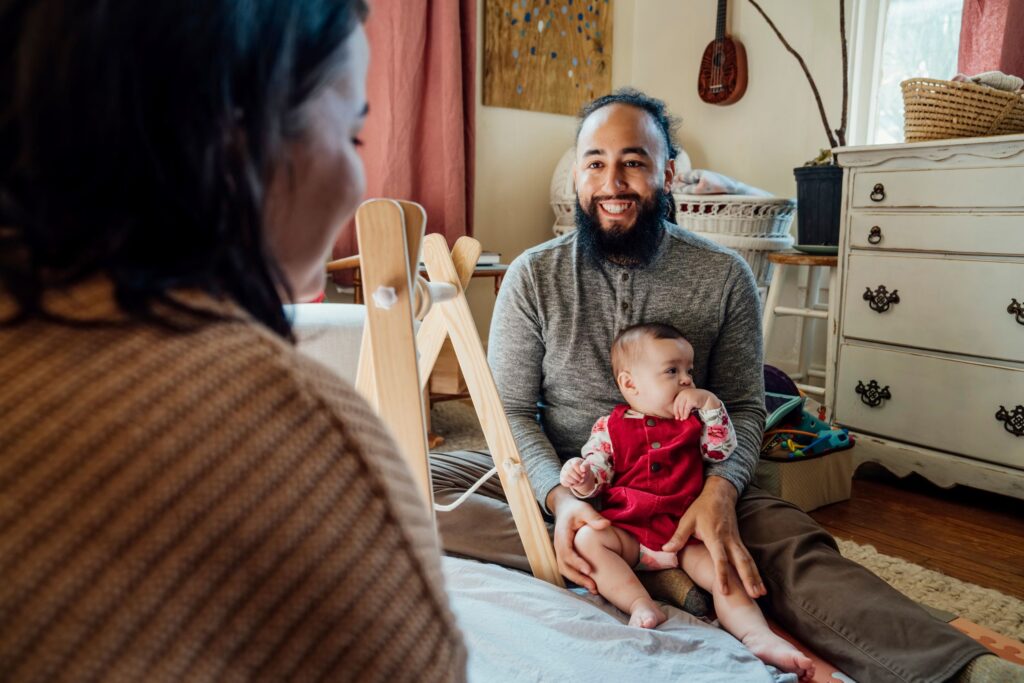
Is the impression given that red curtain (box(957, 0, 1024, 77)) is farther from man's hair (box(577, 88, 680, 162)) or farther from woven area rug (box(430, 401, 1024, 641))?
woven area rug (box(430, 401, 1024, 641))

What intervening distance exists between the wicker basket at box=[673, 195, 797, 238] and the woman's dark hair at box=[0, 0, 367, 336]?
2433 millimetres

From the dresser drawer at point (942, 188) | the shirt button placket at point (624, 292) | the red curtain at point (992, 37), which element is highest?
the red curtain at point (992, 37)

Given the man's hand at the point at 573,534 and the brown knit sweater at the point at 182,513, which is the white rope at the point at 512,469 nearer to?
the man's hand at the point at 573,534

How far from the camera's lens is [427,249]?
1.17m

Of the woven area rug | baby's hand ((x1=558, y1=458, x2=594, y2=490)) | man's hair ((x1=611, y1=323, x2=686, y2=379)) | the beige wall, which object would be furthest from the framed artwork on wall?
baby's hand ((x1=558, y1=458, x2=594, y2=490))

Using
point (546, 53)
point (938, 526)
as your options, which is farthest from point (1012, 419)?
point (546, 53)

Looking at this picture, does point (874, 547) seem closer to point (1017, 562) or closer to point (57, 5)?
point (1017, 562)

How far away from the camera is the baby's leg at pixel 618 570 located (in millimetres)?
1182

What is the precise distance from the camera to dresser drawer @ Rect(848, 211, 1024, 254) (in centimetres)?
198

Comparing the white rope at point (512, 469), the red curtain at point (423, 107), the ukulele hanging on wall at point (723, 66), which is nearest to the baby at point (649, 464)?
the white rope at point (512, 469)

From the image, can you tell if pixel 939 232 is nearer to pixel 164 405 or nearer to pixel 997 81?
pixel 997 81

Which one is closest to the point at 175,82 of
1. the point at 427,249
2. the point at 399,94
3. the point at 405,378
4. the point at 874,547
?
the point at 405,378

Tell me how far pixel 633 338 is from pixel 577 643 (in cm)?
58

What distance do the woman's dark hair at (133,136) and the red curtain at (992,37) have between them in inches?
102
